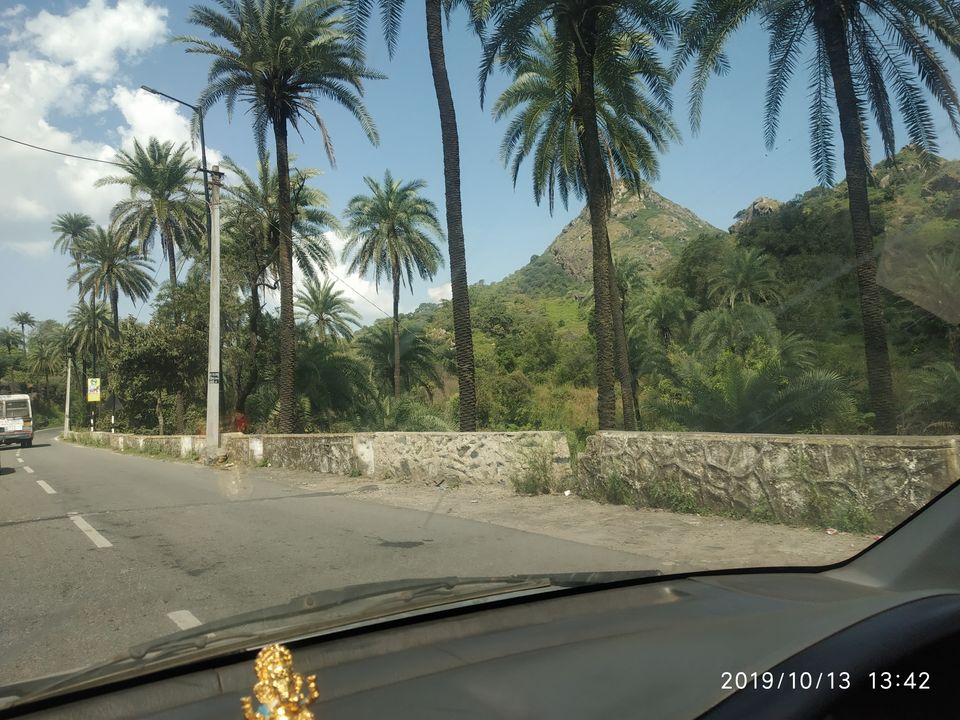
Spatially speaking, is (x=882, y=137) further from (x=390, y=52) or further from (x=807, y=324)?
(x=807, y=324)

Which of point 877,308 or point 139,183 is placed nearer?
point 877,308

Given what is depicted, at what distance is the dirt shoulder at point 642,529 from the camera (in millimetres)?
6477

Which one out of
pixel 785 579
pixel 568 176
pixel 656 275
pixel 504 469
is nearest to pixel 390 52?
pixel 568 176

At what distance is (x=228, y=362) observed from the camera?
1379 inches

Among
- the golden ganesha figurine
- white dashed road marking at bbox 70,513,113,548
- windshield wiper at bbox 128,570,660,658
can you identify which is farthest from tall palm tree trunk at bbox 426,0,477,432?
the golden ganesha figurine

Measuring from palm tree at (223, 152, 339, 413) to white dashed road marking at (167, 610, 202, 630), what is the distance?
2817cm

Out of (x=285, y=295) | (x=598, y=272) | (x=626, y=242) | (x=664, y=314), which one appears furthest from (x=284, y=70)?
(x=626, y=242)

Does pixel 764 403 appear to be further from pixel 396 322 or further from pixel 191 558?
pixel 396 322

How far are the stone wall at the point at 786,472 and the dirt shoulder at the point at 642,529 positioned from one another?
0.25 m

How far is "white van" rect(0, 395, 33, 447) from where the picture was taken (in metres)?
39.6

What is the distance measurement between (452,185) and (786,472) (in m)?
10.4

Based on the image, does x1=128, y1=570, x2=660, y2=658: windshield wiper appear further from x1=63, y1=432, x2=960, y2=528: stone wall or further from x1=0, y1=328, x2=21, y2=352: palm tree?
x1=0, y1=328, x2=21, y2=352: palm tree

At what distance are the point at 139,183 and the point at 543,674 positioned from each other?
44.3 meters

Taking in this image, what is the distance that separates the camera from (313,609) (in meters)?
2.55
